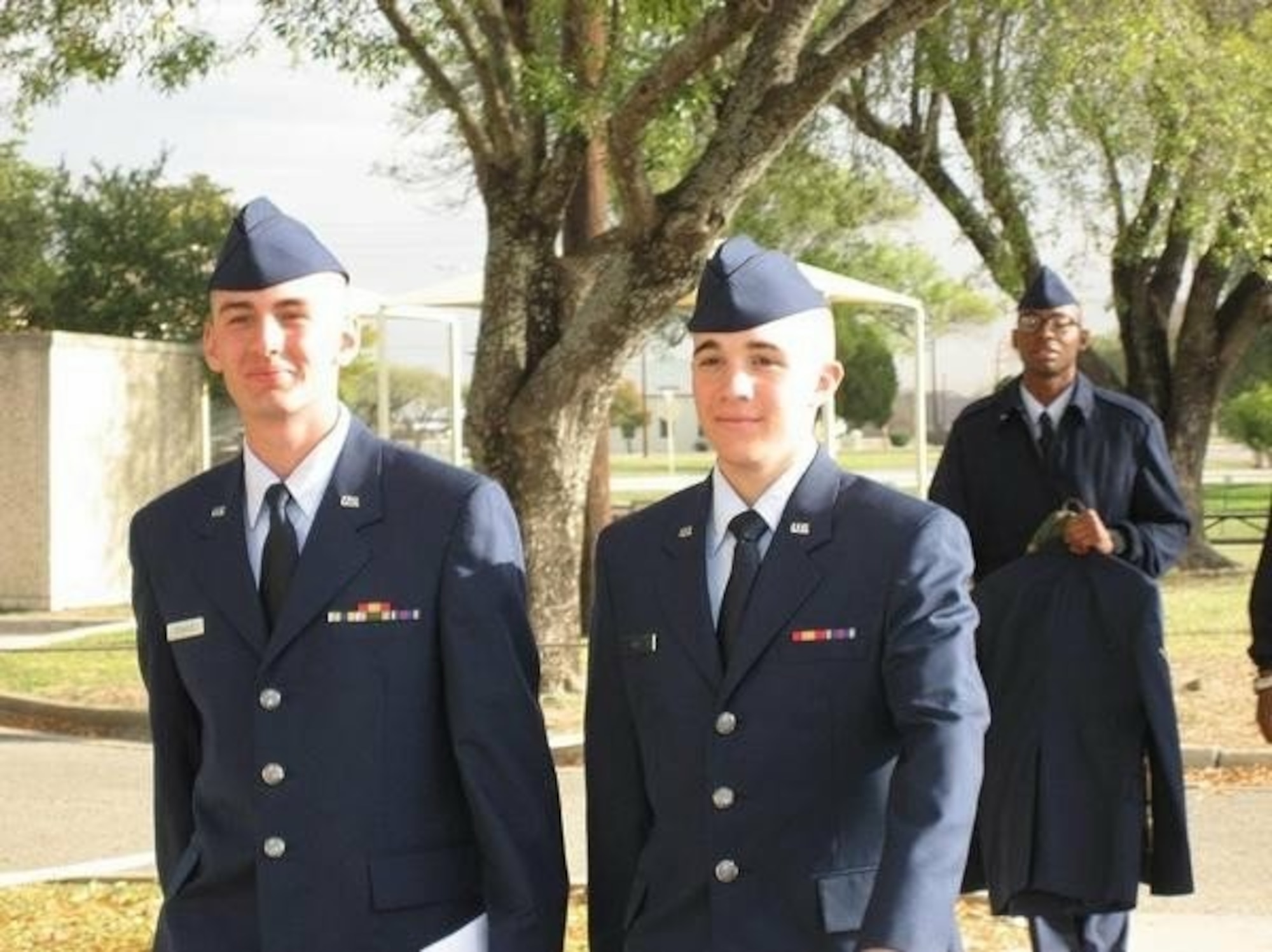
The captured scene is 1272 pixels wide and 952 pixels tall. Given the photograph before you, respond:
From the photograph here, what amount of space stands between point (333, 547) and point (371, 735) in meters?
0.29

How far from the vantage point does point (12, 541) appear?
24.2 metres

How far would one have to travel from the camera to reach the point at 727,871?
3787 millimetres

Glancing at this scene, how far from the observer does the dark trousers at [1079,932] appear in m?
7.41

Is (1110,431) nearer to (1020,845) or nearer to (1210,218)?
(1020,845)

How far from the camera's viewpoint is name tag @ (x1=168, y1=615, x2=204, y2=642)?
3.96 metres

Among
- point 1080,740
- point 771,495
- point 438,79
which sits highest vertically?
point 438,79

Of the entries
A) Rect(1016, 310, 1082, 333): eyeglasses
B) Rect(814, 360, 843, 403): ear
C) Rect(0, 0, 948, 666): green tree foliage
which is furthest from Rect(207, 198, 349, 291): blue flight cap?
Rect(0, 0, 948, 666): green tree foliage

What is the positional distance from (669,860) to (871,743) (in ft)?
1.15

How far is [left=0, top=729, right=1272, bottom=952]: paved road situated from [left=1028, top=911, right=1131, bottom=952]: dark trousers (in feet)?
2.77

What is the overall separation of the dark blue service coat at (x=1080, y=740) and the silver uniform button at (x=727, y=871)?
3726 mm

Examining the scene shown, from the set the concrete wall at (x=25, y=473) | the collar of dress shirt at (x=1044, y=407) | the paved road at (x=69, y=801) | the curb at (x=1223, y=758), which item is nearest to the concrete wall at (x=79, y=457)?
the concrete wall at (x=25, y=473)

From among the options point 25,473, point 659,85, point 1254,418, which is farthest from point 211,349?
point 1254,418

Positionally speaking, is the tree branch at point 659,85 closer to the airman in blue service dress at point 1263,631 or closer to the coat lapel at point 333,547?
the airman in blue service dress at point 1263,631

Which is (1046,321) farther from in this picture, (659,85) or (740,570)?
(659,85)
